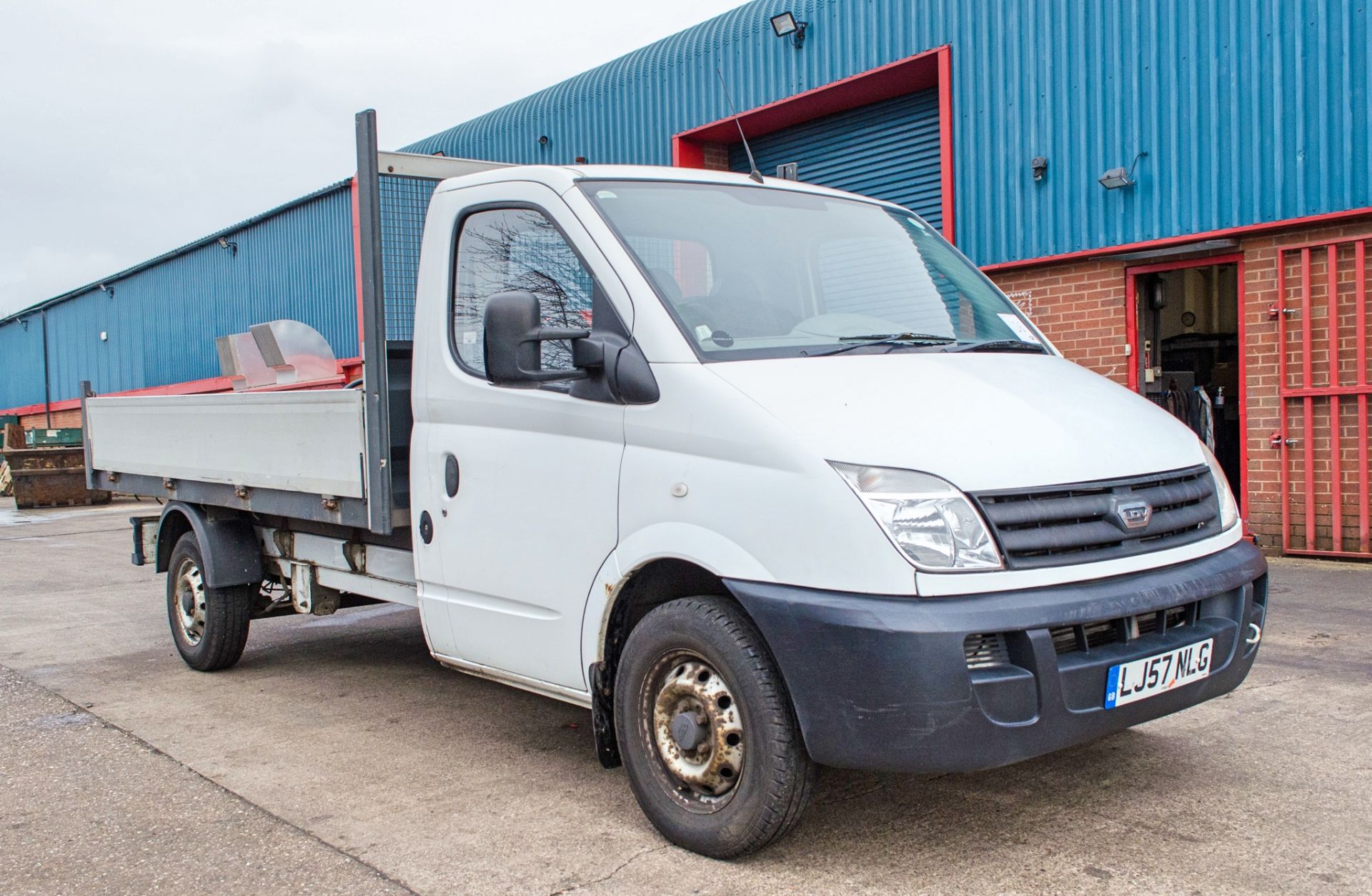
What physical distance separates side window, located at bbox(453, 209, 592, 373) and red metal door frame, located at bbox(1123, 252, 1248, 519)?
272 inches

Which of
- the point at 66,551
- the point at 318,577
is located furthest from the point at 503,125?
the point at 318,577

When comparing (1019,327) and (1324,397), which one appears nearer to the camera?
(1019,327)

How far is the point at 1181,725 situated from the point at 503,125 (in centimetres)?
1448

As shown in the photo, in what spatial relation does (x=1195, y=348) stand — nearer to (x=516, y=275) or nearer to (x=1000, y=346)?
(x=1000, y=346)

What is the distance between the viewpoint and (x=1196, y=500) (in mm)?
3527

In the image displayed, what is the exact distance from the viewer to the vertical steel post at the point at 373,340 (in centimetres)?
467

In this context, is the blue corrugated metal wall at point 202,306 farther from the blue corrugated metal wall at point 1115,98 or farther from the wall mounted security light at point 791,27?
the wall mounted security light at point 791,27

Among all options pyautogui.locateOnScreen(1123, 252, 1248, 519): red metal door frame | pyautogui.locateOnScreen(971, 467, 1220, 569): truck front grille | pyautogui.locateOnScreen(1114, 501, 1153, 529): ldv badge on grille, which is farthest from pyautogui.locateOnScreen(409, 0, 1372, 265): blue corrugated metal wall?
pyautogui.locateOnScreen(1114, 501, 1153, 529): ldv badge on grille

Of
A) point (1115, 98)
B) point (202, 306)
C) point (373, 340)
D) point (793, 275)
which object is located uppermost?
point (1115, 98)

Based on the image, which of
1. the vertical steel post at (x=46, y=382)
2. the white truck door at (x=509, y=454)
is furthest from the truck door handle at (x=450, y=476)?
the vertical steel post at (x=46, y=382)

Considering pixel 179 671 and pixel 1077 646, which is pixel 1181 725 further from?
pixel 179 671

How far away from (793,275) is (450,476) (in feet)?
4.69

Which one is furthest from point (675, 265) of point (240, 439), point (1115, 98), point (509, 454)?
point (1115, 98)

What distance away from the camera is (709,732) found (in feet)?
11.0
